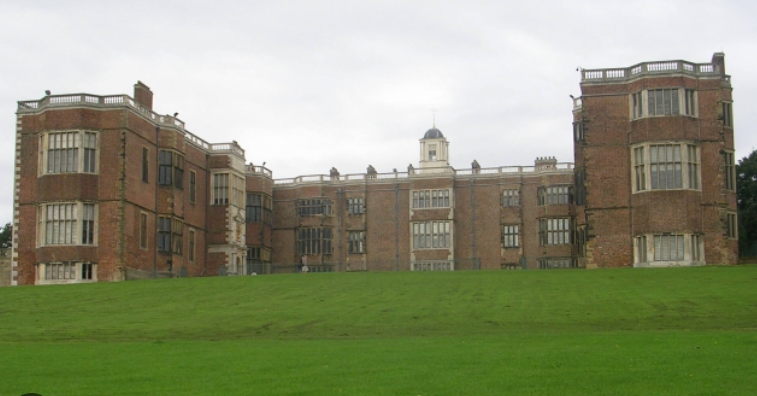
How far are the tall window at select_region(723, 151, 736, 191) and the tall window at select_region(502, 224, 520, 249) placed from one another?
66.0 ft

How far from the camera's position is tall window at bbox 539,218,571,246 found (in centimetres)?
7181

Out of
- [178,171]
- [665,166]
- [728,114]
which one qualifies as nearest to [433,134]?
[178,171]

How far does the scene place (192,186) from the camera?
63.2m

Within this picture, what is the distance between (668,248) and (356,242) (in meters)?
31.8

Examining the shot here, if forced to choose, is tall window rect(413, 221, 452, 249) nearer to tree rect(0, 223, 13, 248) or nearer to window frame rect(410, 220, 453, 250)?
window frame rect(410, 220, 453, 250)

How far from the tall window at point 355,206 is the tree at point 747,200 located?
100 ft

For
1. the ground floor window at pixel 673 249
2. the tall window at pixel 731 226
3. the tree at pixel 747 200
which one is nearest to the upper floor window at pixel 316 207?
the ground floor window at pixel 673 249

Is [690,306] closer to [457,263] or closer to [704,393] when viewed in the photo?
[704,393]

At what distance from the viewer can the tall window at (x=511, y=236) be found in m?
74.0

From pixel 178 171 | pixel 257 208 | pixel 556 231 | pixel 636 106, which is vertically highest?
pixel 636 106

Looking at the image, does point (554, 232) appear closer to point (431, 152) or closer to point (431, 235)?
point (431, 235)

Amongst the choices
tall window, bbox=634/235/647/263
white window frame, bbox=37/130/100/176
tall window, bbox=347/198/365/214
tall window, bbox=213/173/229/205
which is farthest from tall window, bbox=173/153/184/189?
tall window, bbox=634/235/647/263

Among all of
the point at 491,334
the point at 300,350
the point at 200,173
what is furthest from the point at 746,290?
the point at 200,173

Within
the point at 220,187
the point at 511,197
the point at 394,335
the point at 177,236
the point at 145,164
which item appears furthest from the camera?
the point at 511,197
